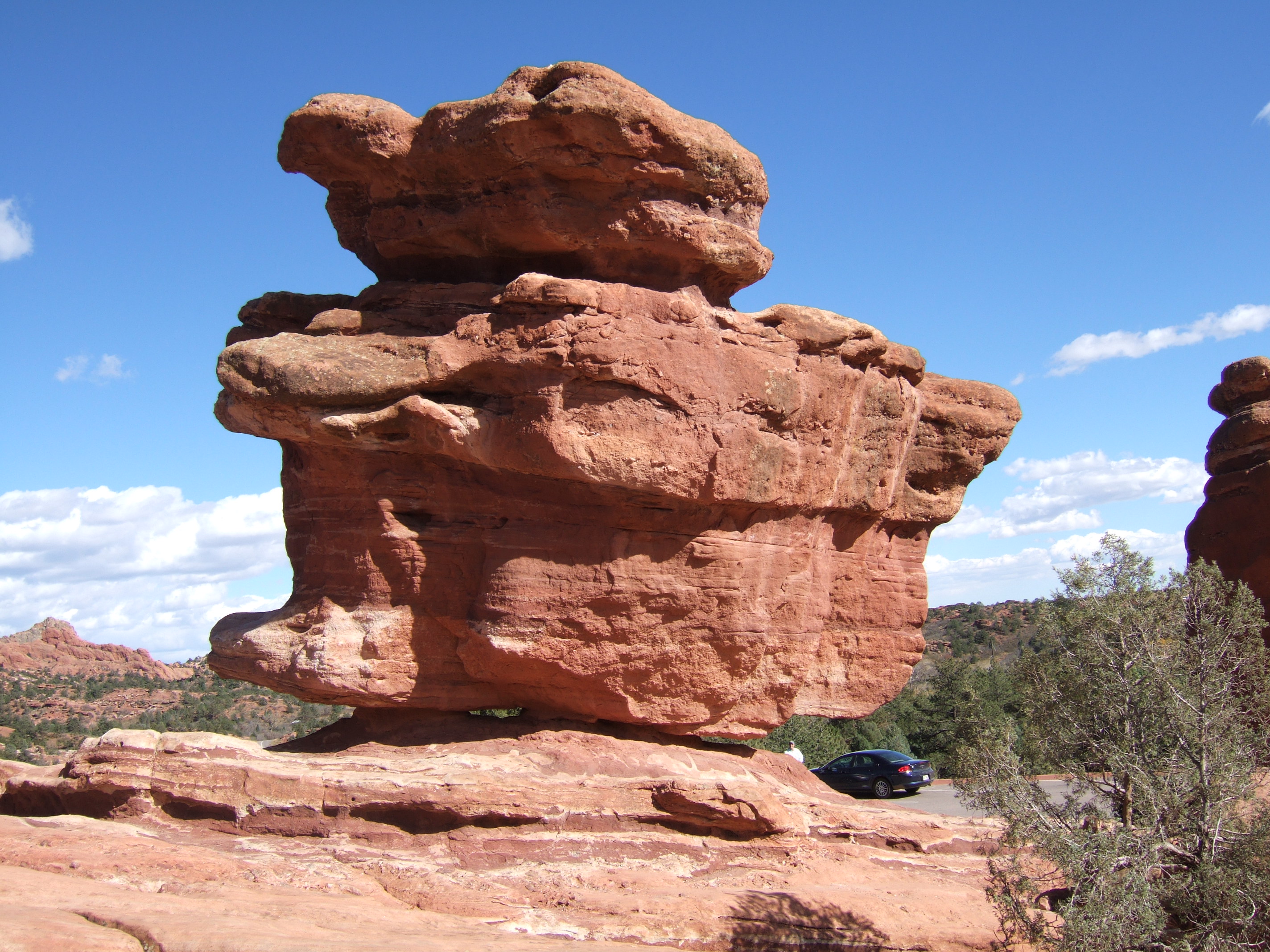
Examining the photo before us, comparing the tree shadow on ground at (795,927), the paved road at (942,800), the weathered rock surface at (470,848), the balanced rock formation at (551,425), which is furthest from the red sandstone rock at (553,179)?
the paved road at (942,800)

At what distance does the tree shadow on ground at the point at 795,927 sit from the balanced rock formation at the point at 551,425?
3.00 m

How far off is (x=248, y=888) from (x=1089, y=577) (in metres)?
10.3

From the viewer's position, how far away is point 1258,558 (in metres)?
19.0

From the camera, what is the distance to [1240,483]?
19.5m

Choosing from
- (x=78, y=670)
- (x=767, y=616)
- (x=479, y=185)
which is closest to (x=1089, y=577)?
(x=767, y=616)

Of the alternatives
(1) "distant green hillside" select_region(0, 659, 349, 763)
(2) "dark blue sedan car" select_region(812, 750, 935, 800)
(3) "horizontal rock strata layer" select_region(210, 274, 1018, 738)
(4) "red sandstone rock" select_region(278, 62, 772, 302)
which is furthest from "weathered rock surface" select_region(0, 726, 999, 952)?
Result: (1) "distant green hillside" select_region(0, 659, 349, 763)

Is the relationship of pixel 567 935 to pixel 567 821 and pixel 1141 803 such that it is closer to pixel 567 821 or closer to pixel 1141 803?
pixel 567 821

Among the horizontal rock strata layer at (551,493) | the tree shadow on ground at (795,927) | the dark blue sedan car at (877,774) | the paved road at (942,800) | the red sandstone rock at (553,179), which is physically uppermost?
the red sandstone rock at (553,179)

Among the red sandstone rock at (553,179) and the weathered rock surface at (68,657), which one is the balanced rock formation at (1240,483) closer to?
→ the red sandstone rock at (553,179)

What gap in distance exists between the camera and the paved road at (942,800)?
2103cm

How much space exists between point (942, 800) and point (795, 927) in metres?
15.5

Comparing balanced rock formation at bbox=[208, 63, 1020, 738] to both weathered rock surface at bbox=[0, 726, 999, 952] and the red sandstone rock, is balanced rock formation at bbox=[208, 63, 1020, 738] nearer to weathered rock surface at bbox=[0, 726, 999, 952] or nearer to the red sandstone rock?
the red sandstone rock

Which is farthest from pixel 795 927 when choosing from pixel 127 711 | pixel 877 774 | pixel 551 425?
pixel 127 711

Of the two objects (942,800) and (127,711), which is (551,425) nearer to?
(942,800)
